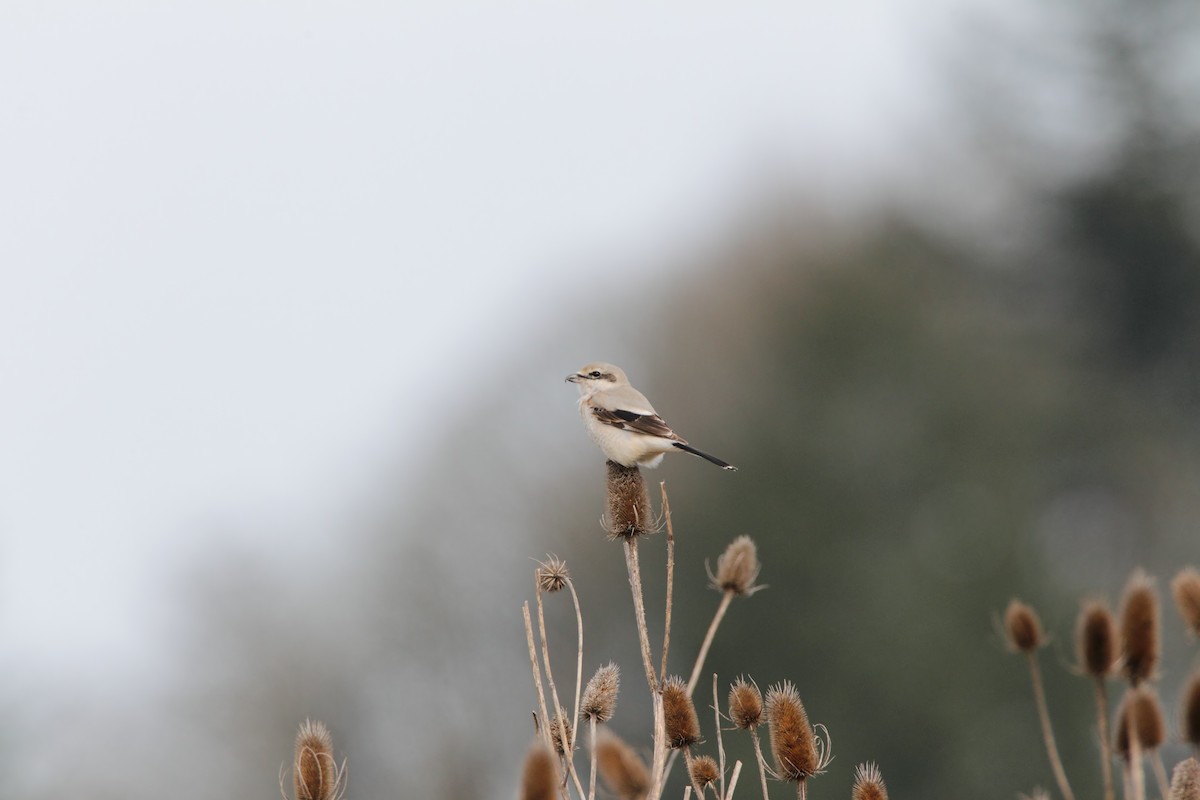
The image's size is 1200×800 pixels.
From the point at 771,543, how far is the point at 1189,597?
82.9ft

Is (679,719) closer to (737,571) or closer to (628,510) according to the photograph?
(737,571)

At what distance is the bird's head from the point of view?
10.1 m

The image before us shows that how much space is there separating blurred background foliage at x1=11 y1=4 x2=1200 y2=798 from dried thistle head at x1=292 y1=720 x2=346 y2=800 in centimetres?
2034

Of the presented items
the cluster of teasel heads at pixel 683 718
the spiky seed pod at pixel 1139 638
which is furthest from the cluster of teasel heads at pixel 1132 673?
the cluster of teasel heads at pixel 683 718

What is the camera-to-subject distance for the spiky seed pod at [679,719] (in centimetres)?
521

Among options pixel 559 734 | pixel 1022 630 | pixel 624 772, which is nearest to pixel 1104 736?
pixel 1022 630

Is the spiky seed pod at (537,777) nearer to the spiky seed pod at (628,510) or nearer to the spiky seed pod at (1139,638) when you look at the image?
the spiky seed pod at (1139,638)

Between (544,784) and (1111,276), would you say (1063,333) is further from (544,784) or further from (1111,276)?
(544,784)

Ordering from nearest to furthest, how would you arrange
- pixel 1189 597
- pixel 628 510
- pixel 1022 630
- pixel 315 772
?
pixel 1189 597 < pixel 315 772 < pixel 1022 630 < pixel 628 510

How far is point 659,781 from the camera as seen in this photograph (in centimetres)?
466

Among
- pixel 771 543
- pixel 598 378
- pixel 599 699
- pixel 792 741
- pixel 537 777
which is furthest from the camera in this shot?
pixel 771 543

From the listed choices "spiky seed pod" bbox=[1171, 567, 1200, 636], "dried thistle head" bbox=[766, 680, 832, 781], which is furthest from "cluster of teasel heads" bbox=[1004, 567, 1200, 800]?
"dried thistle head" bbox=[766, 680, 832, 781]

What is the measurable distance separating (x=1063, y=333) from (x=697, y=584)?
18.4 m

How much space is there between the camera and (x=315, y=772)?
4777mm
